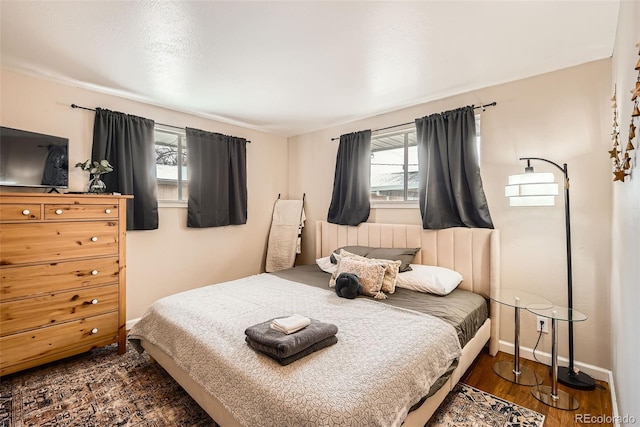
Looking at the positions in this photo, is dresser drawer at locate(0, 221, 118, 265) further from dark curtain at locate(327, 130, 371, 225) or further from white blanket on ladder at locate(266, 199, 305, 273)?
dark curtain at locate(327, 130, 371, 225)

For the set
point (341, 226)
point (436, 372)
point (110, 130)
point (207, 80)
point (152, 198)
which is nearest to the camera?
point (436, 372)

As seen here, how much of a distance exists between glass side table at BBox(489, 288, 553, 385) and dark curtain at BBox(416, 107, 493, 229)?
2.10ft

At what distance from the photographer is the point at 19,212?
2078mm

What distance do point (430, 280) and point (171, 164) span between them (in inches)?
124

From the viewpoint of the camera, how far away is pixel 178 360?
179cm

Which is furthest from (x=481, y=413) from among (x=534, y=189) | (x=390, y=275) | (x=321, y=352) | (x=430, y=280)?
(x=534, y=189)

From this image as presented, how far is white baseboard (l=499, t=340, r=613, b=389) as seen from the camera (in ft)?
7.19

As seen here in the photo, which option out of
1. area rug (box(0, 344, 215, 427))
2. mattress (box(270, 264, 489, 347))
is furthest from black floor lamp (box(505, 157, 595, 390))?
area rug (box(0, 344, 215, 427))

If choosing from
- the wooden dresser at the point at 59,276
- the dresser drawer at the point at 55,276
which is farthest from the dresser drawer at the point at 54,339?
the dresser drawer at the point at 55,276

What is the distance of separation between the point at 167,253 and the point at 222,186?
105cm

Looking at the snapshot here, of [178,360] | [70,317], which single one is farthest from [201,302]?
[70,317]

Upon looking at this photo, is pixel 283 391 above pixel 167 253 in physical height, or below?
below

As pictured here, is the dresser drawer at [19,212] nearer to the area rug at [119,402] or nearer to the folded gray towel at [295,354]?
the area rug at [119,402]

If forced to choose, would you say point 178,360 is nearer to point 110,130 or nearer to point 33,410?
point 33,410
